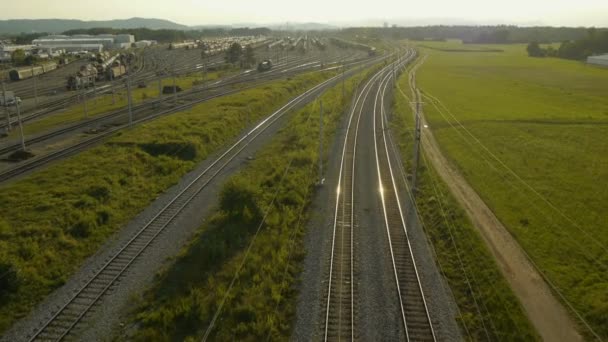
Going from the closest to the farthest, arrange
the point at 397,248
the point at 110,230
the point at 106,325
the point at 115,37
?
the point at 106,325, the point at 397,248, the point at 110,230, the point at 115,37

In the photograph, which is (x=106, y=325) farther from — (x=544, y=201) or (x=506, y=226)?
(x=544, y=201)

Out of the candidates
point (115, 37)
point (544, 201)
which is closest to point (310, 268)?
point (544, 201)

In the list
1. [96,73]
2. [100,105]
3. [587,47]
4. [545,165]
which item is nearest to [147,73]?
[96,73]

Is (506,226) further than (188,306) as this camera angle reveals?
Yes

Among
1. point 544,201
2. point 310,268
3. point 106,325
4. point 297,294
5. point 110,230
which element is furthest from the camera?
point 544,201

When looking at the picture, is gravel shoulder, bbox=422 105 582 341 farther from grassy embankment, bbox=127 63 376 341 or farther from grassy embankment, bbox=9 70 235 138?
grassy embankment, bbox=9 70 235 138

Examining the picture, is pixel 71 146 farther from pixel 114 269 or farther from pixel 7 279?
pixel 7 279

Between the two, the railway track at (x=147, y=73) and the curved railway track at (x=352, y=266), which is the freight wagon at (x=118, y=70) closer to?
the railway track at (x=147, y=73)
